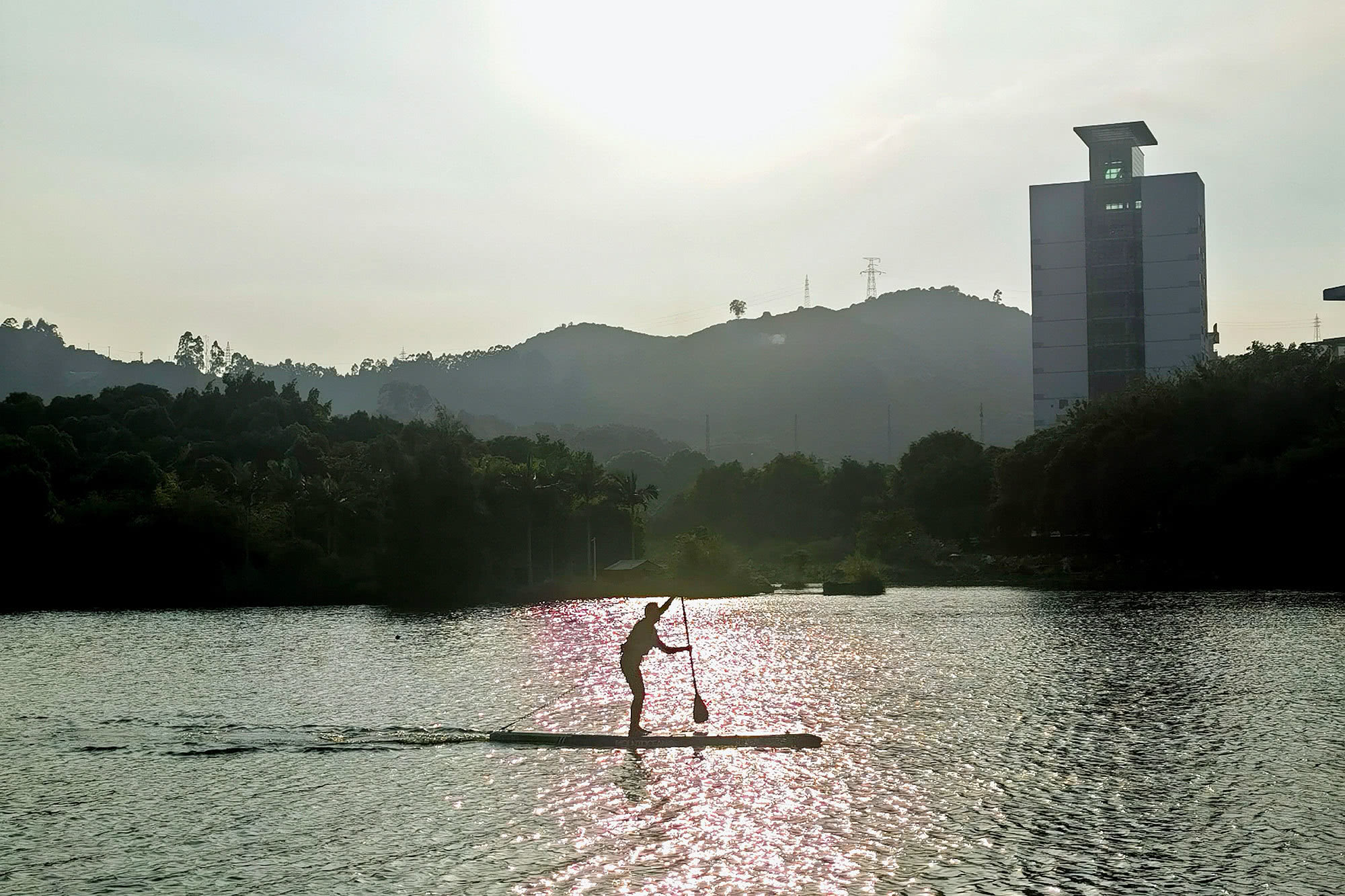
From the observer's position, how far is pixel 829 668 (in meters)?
49.6

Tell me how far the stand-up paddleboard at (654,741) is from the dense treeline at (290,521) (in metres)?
85.5

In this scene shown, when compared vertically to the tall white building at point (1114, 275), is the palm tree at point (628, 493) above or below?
below

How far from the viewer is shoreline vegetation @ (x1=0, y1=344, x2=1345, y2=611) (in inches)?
3996

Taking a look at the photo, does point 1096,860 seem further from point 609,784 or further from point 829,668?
point 829,668

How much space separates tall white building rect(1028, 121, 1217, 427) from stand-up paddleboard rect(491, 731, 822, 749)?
14721 cm

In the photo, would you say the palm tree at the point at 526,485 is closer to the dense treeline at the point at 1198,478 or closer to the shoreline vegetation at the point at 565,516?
the shoreline vegetation at the point at 565,516

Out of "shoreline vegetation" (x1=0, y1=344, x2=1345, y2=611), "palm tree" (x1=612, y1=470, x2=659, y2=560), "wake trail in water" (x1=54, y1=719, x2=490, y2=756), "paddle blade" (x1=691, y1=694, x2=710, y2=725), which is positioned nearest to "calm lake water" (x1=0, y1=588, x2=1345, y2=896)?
"wake trail in water" (x1=54, y1=719, x2=490, y2=756)

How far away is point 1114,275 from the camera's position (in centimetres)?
17125

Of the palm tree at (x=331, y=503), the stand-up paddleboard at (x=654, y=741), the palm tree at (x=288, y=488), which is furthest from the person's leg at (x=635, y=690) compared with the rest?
the palm tree at (x=288, y=488)

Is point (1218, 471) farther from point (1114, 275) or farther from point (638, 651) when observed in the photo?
point (638, 651)

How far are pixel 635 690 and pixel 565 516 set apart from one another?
96298 mm

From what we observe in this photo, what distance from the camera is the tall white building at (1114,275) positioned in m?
168

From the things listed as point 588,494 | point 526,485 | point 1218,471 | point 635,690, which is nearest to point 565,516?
point 526,485

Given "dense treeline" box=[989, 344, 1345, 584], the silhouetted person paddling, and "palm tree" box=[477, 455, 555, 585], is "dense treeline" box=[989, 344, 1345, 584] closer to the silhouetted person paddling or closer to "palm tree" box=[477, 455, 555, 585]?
"palm tree" box=[477, 455, 555, 585]
